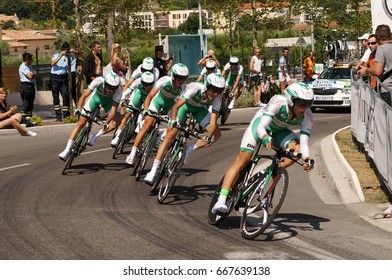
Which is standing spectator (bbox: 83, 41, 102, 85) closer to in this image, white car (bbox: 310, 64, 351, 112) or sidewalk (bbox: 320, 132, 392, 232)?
white car (bbox: 310, 64, 351, 112)

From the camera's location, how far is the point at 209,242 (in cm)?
1029

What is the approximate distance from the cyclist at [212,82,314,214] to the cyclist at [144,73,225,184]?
52.3 inches

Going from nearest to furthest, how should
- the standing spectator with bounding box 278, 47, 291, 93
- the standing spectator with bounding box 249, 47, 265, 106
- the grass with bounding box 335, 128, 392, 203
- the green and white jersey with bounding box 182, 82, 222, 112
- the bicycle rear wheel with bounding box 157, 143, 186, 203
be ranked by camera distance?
the green and white jersey with bounding box 182, 82, 222, 112 < the bicycle rear wheel with bounding box 157, 143, 186, 203 < the grass with bounding box 335, 128, 392, 203 < the standing spectator with bounding box 249, 47, 265, 106 < the standing spectator with bounding box 278, 47, 291, 93

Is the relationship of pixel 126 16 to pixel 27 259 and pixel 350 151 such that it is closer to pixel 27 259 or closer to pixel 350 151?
pixel 350 151

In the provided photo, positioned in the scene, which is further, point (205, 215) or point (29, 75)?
point (29, 75)

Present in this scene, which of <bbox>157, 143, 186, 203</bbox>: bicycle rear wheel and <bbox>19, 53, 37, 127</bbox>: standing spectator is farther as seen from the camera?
<bbox>19, 53, 37, 127</bbox>: standing spectator

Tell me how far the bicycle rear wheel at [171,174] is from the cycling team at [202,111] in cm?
13

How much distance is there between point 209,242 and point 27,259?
6.46ft

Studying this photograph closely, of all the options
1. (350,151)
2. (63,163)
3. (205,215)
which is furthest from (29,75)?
(205,215)

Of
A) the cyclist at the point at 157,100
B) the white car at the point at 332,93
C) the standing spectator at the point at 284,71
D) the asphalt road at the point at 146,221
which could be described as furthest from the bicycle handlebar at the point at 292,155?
the standing spectator at the point at 284,71

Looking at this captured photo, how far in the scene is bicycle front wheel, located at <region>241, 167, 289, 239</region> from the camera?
1038 centimetres

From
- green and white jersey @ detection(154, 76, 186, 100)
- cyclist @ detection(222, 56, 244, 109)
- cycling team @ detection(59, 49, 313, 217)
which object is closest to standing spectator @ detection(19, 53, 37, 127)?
cyclist @ detection(222, 56, 244, 109)

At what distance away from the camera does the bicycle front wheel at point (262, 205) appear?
1038 cm

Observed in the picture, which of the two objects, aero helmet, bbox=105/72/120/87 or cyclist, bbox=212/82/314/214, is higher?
aero helmet, bbox=105/72/120/87
